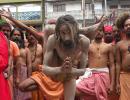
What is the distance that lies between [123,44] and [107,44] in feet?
2.81

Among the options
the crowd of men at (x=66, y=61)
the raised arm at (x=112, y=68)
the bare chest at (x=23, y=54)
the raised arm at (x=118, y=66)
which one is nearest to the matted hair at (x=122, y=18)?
the crowd of men at (x=66, y=61)

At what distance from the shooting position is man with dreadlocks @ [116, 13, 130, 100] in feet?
24.0

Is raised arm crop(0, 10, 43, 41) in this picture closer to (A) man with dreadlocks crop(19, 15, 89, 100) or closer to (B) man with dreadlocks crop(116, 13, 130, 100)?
(B) man with dreadlocks crop(116, 13, 130, 100)

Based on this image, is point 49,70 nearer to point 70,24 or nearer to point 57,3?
point 70,24

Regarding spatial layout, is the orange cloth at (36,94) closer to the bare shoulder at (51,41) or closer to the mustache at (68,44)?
the bare shoulder at (51,41)

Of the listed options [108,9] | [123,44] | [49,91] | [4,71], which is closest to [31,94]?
[49,91]

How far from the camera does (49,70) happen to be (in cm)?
564

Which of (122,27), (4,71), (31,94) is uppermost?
(122,27)

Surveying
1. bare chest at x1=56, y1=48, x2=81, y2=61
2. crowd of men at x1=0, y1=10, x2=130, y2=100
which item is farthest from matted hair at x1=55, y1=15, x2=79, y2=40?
bare chest at x1=56, y1=48, x2=81, y2=61

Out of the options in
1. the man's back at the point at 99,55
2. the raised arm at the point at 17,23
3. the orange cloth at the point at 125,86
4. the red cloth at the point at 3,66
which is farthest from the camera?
the man's back at the point at 99,55

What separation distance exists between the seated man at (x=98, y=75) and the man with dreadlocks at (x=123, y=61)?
0.31 meters

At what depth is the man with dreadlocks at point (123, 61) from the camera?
731cm

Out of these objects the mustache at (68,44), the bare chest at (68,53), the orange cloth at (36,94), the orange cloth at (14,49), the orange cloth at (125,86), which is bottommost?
the orange cloth at (36,94)

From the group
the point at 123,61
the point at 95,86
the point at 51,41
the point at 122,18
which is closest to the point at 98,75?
the point at 95,86
